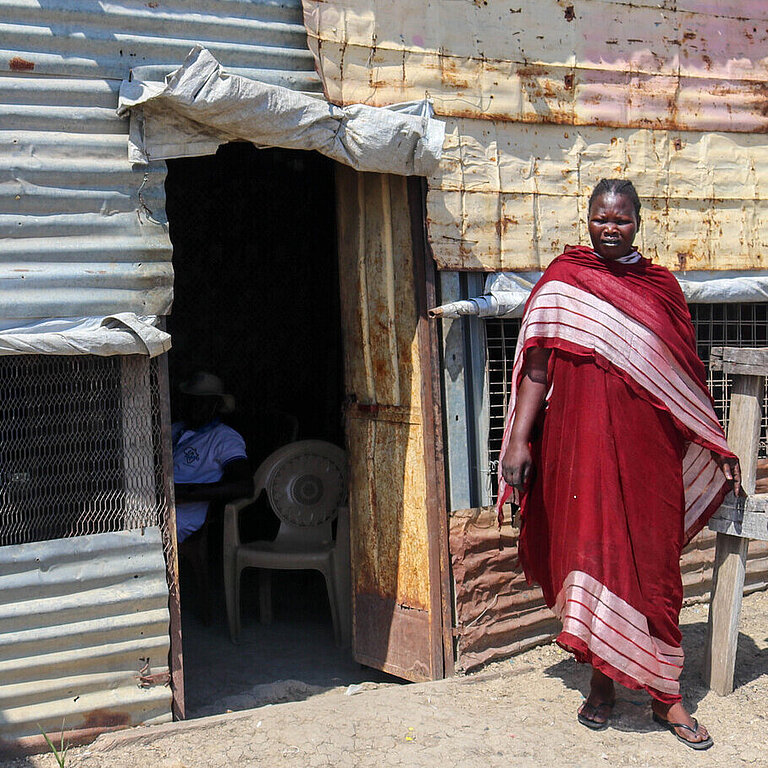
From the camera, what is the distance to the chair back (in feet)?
17.2

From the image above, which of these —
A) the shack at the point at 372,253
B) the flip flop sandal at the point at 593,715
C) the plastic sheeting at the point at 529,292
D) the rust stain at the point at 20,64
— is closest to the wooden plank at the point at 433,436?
the shack at the point at 372,253

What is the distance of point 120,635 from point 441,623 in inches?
57.0

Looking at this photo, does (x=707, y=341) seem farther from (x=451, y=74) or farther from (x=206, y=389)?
(x=206, y=389)

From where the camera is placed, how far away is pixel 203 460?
5207mm

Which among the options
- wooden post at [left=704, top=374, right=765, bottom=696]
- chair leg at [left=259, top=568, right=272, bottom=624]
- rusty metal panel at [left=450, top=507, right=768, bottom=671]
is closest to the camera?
wooden post at [left=704, top=374, right=765, bottom=696]

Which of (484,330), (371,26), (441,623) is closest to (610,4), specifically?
(371,26)

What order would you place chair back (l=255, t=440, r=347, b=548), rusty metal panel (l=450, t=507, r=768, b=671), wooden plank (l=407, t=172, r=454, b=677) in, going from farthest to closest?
chair back (l=255, t=440, r=347, b=548)
rusty metal panel (l=450, t=507, r=768, b=671)
wooden plank (l=407, t=172, r=454, b=677)

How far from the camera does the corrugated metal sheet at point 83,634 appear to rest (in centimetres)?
363

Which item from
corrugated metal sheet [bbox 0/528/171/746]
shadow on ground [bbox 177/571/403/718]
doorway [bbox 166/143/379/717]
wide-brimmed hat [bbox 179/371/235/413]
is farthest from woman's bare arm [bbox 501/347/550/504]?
doorway [bbox 166/143/379/717]

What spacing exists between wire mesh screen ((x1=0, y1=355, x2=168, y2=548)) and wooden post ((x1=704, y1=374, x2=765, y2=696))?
7.77ft

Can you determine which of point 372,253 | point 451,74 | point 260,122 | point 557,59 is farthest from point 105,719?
point 557,59

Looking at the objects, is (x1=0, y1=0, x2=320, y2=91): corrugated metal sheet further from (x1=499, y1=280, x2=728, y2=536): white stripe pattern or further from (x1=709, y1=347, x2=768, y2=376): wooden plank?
(x1=709, y1=347, x2=768, y2=376): wooden plank

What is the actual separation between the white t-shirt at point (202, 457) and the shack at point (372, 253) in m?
0.84

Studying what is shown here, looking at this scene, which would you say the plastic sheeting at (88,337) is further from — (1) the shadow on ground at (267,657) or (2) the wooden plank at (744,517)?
(2) the wooden plank at (744,517)
